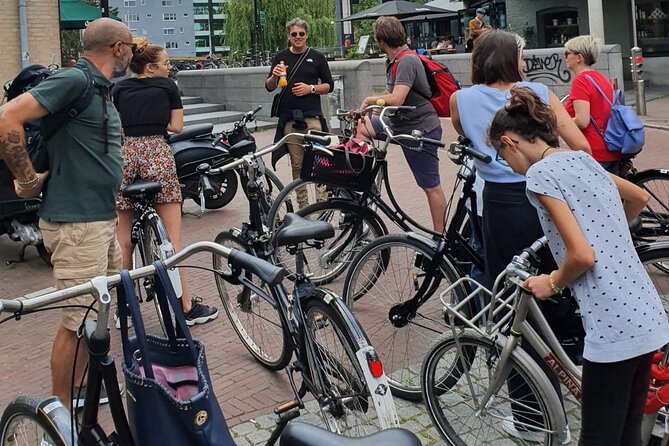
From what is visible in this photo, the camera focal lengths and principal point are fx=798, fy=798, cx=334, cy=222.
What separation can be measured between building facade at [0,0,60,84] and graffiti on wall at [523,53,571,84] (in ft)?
31.0

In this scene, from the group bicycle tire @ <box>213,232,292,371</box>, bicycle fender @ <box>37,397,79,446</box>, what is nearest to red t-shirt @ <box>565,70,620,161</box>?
bicycle tire @ <box>213,232,292,371</box>

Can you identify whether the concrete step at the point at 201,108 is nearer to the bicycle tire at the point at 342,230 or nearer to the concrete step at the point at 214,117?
the concrete step at the point at 214,117

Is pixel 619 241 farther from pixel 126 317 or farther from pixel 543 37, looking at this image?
pixel 543 37

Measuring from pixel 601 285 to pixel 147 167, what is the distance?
11.9ft

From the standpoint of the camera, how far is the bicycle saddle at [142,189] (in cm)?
519

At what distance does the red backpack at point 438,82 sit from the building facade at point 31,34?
11991 millimetres

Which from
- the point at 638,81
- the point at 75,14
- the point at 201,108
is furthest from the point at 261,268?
the point at 75,14

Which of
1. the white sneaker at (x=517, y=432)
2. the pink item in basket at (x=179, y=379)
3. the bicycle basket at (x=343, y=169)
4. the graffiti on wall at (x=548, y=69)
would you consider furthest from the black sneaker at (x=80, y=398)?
the graffiti on wall at (x=548, y=69)

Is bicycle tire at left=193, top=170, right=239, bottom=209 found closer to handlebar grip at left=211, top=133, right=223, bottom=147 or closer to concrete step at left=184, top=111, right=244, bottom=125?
handlebar grip at left=211, top=133, right=223, bottom=147

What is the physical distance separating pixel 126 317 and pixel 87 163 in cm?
153

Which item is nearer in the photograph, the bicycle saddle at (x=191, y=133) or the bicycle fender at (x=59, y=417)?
the bicycle fender at (x=59, y=417)

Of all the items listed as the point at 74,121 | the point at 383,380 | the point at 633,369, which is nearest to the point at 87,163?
the point at 74,121

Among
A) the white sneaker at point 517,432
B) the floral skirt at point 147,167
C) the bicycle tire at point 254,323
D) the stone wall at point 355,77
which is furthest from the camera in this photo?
the stone wall at point 355,77

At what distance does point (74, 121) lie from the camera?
395 centimetres
